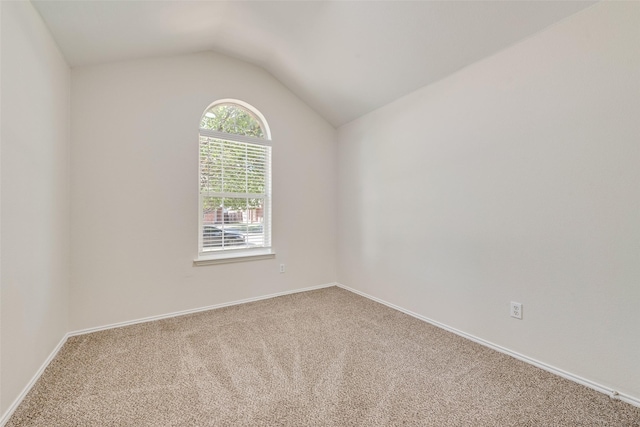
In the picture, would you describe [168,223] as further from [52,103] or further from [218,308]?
[52,103]

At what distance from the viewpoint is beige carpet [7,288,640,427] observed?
4.62 ft

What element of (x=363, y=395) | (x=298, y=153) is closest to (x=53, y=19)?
(x=298, y=153)

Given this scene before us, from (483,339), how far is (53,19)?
3.87 meters

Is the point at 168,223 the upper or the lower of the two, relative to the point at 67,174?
lower

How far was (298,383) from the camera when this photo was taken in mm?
1682

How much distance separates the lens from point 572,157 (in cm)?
172

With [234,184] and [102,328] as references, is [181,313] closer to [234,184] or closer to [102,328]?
[102,328]

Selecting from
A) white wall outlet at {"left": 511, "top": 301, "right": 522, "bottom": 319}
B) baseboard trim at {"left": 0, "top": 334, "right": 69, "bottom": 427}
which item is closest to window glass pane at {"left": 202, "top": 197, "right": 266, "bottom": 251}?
baseboard trim at {"left": 0, "top": 334, "right": 69, "bottom": 427}

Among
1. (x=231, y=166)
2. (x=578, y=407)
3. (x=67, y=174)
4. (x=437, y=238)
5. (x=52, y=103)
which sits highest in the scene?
(x=52, y=103)

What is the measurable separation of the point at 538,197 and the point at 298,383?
2013 millimetres

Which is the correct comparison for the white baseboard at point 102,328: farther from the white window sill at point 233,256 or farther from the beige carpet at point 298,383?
the white window sill at point 233,256

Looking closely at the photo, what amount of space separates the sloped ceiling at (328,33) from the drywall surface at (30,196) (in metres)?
0.33

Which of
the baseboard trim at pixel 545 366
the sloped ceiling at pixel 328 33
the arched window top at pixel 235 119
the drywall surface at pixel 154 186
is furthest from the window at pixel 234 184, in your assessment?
the baseboard trim at pixel 545 366

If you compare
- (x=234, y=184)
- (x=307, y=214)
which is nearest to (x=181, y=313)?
(x=234, y=184)
